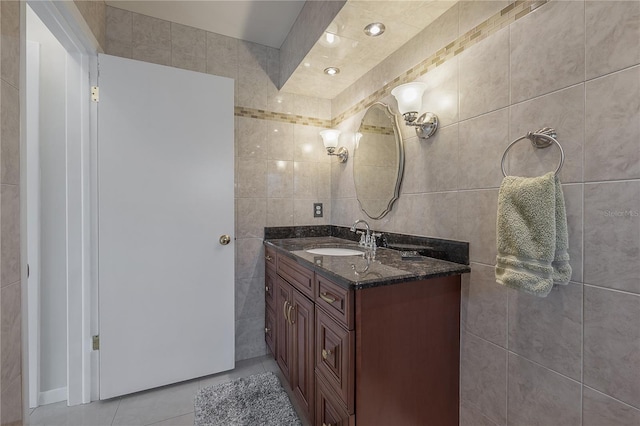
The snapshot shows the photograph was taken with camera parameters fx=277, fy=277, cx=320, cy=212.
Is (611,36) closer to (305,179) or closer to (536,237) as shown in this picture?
(536,237)

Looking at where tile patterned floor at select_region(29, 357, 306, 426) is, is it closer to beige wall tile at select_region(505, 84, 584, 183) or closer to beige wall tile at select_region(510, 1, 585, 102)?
beige wall tile at select_region(505, 84, 584, 183)

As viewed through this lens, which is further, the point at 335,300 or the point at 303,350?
the point at 303,350

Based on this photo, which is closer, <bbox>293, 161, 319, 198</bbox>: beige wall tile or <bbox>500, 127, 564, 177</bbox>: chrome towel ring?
<bbox>500, 127, 564, 177</bbox>: chrome towel ring

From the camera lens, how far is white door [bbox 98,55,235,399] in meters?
1.69

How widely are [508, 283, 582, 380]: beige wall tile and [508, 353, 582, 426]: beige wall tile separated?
3cm

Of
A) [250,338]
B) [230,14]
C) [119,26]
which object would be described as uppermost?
[230,14]

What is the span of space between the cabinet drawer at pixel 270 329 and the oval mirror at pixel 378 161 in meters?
1.05

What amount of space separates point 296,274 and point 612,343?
4.11 ft

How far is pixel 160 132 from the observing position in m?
1.79

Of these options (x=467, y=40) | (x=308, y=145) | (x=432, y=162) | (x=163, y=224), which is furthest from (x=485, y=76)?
(x=163, y=224)

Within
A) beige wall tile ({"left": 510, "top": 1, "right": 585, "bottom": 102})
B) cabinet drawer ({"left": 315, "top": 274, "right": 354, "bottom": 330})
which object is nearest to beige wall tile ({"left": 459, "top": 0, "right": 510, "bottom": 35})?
beige wall tile ({"left": 510, "top": 1, "right": 585, "bottom": 102})

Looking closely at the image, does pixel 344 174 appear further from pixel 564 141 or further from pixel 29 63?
pixel 29 63

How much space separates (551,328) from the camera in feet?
3.18

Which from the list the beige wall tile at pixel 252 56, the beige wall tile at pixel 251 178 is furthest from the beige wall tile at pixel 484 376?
the beige wall tile at pixel 252 56
